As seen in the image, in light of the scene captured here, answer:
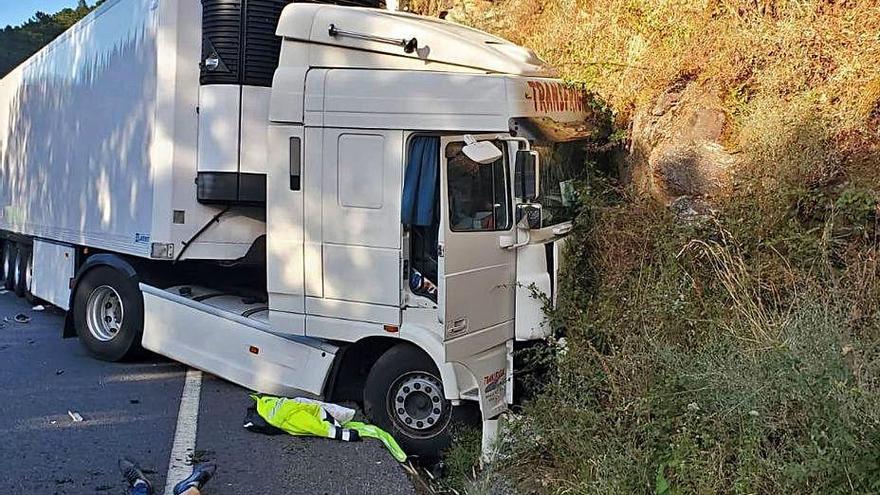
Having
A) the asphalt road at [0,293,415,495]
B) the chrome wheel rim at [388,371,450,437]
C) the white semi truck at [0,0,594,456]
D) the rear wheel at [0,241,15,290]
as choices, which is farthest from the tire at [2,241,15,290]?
the chrome wheel rim at [388,371,450,437]

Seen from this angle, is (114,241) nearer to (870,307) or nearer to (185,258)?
(185,258)

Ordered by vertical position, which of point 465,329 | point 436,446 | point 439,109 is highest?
point 439,109

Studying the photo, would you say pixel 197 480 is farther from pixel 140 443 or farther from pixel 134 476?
pixel 140 443

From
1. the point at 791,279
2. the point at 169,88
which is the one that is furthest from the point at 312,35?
the point at 791,279

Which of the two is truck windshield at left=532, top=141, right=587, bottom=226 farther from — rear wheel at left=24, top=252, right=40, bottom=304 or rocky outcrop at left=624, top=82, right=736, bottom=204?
rear wheel at left=24, top=252, right=40, bottom=304

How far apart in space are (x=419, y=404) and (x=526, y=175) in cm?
188

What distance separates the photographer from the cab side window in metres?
6.42

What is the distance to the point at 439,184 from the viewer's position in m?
6.38

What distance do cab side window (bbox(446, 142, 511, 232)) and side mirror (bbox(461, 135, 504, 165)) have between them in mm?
140

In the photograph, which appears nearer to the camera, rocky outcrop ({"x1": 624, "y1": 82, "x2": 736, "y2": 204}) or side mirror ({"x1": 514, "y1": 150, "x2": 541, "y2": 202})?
side mirror ({"x1": 514, "y1": 150, "x2": 541, "y2": 202})

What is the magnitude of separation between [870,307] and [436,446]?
10.1 feet

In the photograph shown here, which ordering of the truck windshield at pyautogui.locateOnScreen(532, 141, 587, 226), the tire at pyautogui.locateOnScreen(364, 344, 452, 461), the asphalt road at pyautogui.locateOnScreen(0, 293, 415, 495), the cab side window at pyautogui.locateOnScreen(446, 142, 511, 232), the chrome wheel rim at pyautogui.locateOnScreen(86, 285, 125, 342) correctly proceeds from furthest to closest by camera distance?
the chrome wheel rim at pyautogui.locateOnScreen(86, 285, 125, 342)
the truck windshield at pyautogui.locateOnScreen(532, 141, 587, 226)
the tire at pyautogui.locateOnScreen(364, 344, 452, 461)
the cab side window at pyautogui.locateOnScreen(446, 142, 511, 232)
the asphalt road at pyautogui.locateOnScreen(0, 293, 415, 495)

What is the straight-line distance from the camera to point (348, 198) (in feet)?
21.7

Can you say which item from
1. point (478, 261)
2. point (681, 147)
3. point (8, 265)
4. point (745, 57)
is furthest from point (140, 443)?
point (8, 265)
